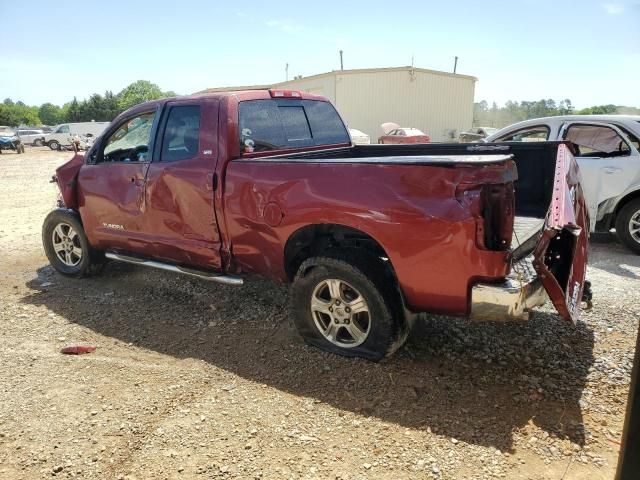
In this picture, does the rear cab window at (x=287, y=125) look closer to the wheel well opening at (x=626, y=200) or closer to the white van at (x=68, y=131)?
the wheel well opening at (x=626, y=200)

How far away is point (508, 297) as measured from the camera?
2.82m

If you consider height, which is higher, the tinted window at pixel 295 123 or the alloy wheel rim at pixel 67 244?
the tinted window at pixel 295 123

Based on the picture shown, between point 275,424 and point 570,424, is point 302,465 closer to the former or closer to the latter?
point 275,424

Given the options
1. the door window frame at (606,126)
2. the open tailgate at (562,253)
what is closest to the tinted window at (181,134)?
the open tailgate at (562,253)

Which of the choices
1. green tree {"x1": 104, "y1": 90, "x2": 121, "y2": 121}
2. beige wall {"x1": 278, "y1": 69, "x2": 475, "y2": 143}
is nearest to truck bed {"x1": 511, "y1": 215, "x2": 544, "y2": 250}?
beige wall {"x1": 278, "y1": 69, "x2": 475, "y2": 143}

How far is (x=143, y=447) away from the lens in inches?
107

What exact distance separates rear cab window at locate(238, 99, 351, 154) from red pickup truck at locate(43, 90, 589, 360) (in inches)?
0.6

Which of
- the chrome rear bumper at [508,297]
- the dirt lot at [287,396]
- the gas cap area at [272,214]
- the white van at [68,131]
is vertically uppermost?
the white van at [68,131]

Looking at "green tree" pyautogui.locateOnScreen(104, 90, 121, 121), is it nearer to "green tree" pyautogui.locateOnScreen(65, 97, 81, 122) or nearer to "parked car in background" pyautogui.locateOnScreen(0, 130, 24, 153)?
"green tree" pyautogui.locateOnScreen(65, 97, 81, 122)

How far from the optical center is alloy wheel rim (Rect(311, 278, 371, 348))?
3.48 metres

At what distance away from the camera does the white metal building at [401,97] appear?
2703 cm

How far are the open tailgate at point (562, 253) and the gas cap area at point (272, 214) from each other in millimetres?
1749

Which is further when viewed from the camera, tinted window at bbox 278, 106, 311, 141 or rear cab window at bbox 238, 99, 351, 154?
tinted window at bbox 278, 106, 311, 141

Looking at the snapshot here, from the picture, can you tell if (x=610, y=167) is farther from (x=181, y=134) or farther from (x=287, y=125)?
(x=181, y=134)
